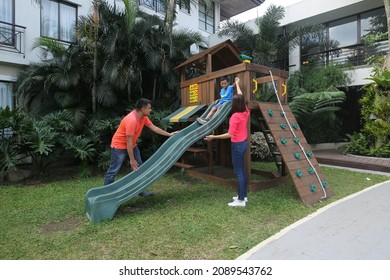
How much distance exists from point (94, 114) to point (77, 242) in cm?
537

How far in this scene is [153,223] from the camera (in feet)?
12.9

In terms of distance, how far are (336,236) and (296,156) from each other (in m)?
2.01

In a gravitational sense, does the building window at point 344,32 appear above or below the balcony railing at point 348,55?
above

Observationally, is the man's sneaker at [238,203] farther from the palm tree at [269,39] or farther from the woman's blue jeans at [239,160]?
the palm tree at [269,39]

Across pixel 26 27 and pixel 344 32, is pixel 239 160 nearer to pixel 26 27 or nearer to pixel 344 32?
pixel 26 27

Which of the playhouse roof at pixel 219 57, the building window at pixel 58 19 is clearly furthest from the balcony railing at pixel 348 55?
the building window at pixel 58 19

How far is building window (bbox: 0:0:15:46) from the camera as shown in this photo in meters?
9.28

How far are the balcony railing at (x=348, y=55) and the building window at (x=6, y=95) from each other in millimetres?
13232

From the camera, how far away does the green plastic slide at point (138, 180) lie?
3996 mm

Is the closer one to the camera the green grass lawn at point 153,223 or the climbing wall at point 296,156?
the green grass lawn at point 153,223

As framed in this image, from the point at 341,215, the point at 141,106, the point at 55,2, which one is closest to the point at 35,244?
the point at 141,106

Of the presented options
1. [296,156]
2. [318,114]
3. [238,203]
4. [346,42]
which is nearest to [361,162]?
[318,114]

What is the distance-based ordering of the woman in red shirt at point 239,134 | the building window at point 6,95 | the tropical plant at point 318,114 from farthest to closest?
1. the tropical plant at point 318,114
2. the building window at point 6,95
3. the woman in red shirt at point 239,134

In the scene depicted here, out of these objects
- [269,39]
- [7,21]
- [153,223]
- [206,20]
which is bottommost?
[153,223]
